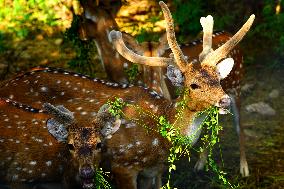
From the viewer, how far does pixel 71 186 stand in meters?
6.36

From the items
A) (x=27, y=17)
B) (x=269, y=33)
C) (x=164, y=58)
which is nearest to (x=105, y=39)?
(x=164, y=58)

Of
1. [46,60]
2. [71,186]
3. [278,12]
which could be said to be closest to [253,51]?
[278,12]

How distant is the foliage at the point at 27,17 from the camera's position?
35.3ft

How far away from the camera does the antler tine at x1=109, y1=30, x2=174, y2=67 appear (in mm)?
6414

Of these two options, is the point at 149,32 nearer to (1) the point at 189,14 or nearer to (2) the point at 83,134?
(1) the point at 189,14

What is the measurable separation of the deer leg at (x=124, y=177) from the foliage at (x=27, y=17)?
167 inches

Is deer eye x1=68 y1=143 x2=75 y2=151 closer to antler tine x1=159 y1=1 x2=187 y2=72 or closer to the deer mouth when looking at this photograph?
the deer mouth

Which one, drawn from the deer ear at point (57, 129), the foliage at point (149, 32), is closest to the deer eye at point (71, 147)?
the deer ear at point (57, 129)

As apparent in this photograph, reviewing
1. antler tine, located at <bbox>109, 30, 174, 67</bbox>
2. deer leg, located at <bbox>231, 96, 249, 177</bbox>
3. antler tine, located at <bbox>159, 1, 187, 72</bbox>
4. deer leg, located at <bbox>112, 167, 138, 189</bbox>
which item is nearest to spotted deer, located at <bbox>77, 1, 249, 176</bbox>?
deer leg, located at <bbox>231, 96, 249, 177</bbox>

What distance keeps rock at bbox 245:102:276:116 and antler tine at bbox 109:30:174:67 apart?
3.83m

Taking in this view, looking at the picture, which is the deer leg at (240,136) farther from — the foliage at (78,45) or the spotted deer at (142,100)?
the foliage at (78,45)

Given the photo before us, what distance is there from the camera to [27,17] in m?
10.4

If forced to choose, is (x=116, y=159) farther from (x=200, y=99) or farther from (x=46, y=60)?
(x=46, y=60)

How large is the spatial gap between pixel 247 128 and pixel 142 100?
3.06m
